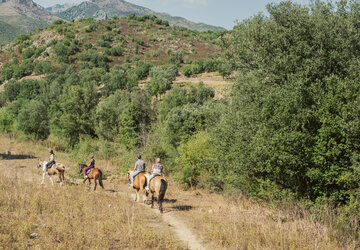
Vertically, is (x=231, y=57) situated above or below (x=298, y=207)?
above

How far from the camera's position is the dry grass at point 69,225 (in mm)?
8445

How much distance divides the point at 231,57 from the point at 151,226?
14.6 metres

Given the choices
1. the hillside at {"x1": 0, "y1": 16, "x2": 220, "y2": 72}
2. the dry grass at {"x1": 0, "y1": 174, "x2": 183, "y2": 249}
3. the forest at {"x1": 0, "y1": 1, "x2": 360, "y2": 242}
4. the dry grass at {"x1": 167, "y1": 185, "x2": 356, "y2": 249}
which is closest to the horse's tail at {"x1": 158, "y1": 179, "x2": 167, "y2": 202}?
the dry grass at {"x1": 0, "y1": 174, "x2": 183, "y2": 249}

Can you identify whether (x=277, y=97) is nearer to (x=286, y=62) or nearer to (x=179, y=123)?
(x=286, y=62)

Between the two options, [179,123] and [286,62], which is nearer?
[286,62]

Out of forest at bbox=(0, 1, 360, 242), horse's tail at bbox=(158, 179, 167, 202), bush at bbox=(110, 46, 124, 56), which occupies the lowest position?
horse's tail at bbox=(158, 179, 167, 202)

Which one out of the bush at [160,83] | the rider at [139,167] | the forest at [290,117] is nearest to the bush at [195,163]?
the forest at [290,117]

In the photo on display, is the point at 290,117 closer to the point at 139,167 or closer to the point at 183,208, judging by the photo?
the point at 183,208

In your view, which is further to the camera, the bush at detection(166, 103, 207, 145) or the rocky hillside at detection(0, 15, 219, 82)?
the rocky hillside at detection(0, 15, 219, 82)

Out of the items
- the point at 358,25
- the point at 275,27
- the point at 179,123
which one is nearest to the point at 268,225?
the point at 275,27

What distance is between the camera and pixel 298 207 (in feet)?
42.5

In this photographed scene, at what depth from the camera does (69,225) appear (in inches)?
376

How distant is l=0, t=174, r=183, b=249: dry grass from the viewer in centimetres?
845

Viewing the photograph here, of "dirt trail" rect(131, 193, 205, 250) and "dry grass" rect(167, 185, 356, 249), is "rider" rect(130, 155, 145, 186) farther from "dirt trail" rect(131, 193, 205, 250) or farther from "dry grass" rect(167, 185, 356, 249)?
"dry grass" rect(167, 185, 356, 249)
